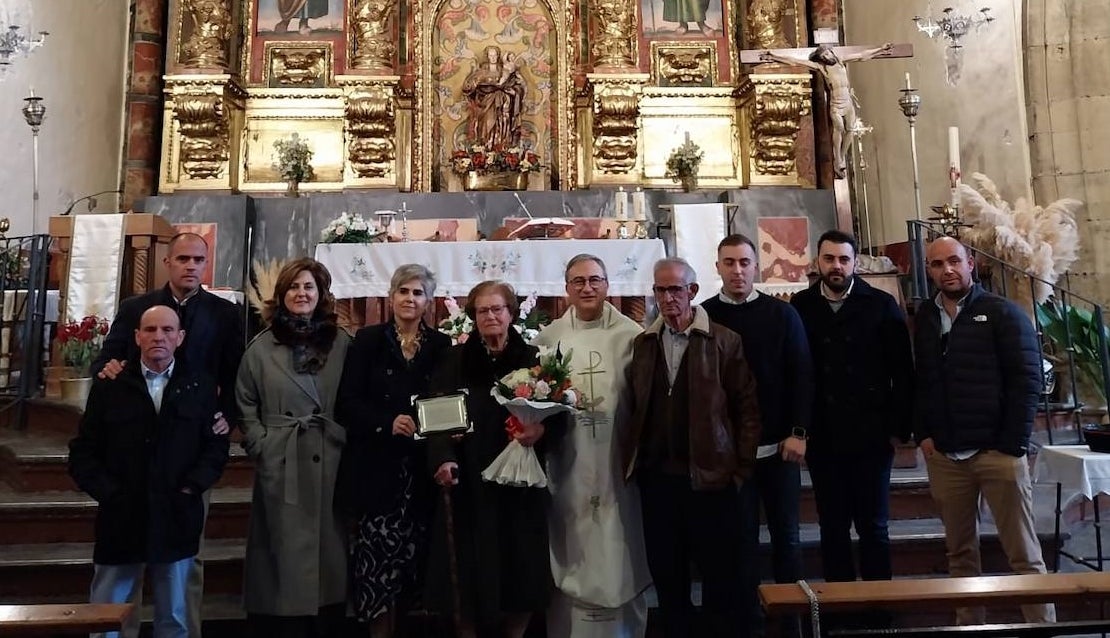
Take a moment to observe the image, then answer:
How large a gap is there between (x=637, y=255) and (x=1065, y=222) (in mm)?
3611

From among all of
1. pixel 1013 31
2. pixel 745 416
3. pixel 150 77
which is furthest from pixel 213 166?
pixel 1013 31

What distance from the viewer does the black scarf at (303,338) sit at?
10.5ft

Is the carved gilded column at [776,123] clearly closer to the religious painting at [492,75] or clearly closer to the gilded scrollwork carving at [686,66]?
the gilded scrollwork carving at [686,66]

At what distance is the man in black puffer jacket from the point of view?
127 inches

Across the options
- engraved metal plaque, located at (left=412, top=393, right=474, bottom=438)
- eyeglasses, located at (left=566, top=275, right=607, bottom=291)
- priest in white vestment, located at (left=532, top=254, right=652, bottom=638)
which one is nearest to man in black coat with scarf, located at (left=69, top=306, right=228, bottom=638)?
engraved metal plaque, located at (left=412, top=393, right=474, bottom=438)

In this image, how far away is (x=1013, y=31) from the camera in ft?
25.0

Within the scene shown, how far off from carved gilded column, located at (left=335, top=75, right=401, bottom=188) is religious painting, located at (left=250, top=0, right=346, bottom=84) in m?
0.49

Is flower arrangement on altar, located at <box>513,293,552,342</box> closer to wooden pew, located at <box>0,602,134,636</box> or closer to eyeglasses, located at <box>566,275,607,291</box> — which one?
eyeglasses, located at <box>566,275,607,291</box>

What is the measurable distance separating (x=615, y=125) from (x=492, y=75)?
1.54 metres

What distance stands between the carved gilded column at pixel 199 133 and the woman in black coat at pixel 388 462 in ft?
21.1

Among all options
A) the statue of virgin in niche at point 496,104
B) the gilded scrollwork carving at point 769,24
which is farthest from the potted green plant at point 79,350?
the gilded scrollwork carving at point 769,24

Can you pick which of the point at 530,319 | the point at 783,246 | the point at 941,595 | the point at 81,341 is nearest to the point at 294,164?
the point at 81,341

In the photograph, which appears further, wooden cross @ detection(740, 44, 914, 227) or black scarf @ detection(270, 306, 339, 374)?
wooden cross @ detection(740, 44, 914, 227)

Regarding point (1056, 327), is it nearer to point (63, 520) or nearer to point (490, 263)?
point (490, 263)
